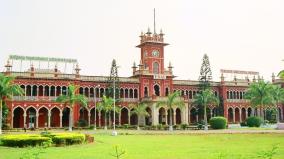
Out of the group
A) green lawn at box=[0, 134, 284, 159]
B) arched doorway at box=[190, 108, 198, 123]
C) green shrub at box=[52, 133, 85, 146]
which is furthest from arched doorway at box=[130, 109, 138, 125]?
green lawn at box=[0, 134, 284, 159]

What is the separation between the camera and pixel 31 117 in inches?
2717

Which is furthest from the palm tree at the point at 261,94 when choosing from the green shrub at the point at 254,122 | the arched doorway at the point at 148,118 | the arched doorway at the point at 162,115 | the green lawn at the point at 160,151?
the green lawn at the point at 160,151

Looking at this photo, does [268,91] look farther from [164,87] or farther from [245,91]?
[164,87]

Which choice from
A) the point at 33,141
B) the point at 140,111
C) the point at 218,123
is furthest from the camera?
the point at 140,111

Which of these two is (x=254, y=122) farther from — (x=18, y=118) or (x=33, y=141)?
(x=33, y=141)

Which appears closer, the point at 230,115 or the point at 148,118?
the point at 148,118

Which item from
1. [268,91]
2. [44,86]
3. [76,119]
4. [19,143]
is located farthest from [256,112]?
[19,143]

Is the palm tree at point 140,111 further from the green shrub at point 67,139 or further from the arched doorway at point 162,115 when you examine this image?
the green shrub at point 67,139

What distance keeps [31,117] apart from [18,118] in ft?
7.13

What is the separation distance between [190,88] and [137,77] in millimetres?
13206

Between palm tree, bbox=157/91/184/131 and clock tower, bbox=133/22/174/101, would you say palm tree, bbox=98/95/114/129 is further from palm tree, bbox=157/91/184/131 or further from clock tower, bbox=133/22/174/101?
clock tower, bbox=133/22/174/101

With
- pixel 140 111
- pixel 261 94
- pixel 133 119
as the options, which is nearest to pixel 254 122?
pixel 261 94

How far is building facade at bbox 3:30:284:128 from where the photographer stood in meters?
67.8

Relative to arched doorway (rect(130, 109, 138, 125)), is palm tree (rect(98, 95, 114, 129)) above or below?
above
